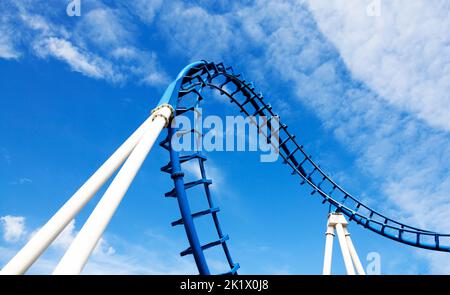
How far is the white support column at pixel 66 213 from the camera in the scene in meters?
4.00

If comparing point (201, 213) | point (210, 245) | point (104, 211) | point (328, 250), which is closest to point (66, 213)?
point (104, 211)

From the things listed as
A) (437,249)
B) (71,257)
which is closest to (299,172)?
(437,249)

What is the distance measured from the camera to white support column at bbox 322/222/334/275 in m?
10.7

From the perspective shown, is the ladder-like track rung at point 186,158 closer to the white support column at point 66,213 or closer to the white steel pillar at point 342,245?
the white support column at point 66,213

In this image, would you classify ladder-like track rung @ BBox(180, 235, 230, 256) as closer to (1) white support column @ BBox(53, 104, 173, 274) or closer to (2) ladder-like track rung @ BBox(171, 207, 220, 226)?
(2) ladder-like track rung @ BBox(171, 207, 220, 226)

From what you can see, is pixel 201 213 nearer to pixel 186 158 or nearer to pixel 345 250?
pixel 186 158

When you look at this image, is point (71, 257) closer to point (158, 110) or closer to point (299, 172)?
point (158, 110)

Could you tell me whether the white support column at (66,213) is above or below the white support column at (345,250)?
below

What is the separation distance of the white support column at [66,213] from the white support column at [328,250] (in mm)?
7423

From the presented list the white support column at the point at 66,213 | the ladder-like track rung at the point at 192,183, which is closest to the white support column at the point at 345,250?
the ladder-like track rung at the point at 192,183

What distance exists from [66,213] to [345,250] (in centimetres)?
865

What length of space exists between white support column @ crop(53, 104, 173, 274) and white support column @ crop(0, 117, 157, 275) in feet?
0.89

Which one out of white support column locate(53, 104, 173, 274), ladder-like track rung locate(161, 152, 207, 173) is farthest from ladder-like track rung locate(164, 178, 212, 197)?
white support column locate(53, 104, 173, 274)

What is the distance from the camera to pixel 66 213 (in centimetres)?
461
